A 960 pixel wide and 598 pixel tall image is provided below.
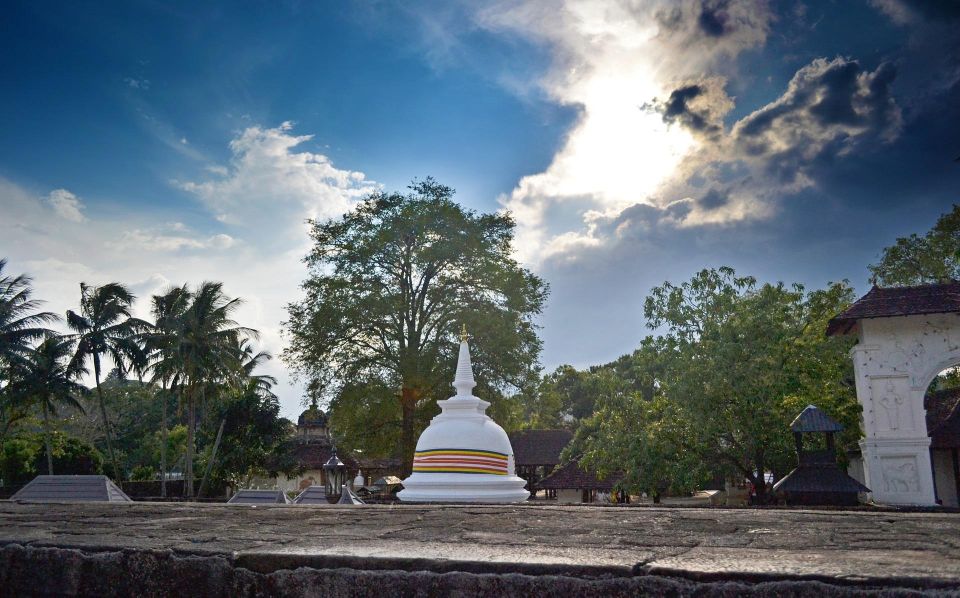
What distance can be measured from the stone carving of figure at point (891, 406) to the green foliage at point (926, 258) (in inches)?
524

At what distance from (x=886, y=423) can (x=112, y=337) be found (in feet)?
106

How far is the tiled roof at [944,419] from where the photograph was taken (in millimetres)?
21109

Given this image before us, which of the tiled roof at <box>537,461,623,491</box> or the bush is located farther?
→ the bush

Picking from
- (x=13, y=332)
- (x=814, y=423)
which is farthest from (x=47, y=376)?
(x=814, y=423)

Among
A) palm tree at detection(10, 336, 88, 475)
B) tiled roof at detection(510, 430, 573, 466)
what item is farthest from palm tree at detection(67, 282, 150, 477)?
tiled roof at detection(510, 430, 573, 466)

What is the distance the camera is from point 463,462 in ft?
47.0

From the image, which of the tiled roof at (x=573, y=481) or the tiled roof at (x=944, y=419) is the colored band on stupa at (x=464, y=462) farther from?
the tiled roof at (x=573, y=481)

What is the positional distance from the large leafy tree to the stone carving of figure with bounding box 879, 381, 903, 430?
1396cm

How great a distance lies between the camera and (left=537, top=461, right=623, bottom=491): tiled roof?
3297cm

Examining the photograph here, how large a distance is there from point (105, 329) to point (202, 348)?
4773mm

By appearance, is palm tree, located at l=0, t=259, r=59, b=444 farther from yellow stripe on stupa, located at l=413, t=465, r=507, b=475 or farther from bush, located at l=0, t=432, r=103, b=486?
yellow stripe on stupa, located at l=413, t=465, r=507, b=475

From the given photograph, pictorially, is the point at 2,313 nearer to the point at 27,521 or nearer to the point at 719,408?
the point at 719,408

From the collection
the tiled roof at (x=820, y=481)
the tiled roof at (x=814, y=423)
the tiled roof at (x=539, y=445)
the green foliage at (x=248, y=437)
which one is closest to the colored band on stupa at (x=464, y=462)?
the tiled roof at (x=820, y=481)

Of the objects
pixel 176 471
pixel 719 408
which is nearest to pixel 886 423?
pixel 719 408
